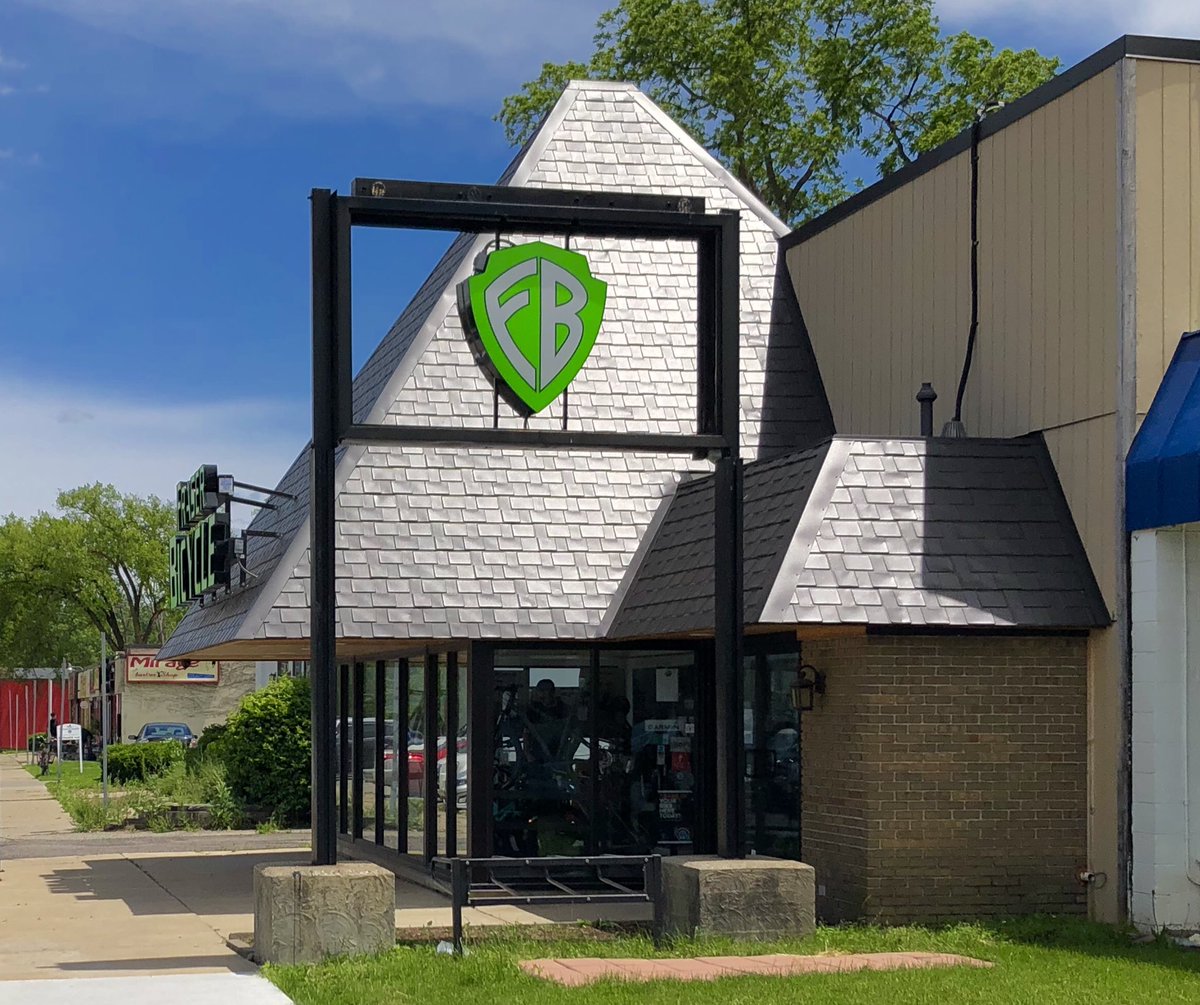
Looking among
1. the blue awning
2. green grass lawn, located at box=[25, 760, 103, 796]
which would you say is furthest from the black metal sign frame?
green grass lawn, located at box=[25, 760, 103, 796]

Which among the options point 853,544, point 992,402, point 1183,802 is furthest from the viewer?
point 992,402

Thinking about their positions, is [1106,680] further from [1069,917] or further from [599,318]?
[599,318]

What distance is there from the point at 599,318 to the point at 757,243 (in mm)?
6789

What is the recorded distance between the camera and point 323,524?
12.2m

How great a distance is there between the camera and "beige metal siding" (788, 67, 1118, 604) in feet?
45.4

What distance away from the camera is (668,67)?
116 feet

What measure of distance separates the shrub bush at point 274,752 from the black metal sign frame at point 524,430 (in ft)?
46.1

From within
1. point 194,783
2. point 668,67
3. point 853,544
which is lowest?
point 194,783

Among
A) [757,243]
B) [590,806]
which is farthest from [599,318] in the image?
[757,243]

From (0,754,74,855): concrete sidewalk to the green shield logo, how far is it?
44.0 ft

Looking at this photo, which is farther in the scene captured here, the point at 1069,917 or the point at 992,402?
the point at 992,402

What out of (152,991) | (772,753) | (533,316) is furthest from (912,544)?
(152,991)

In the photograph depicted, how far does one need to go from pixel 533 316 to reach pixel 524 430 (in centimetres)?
101

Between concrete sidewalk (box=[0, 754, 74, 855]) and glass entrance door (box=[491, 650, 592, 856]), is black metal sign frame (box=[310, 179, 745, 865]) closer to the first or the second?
glass entrance door (box=[491, 650, 592, 856])
